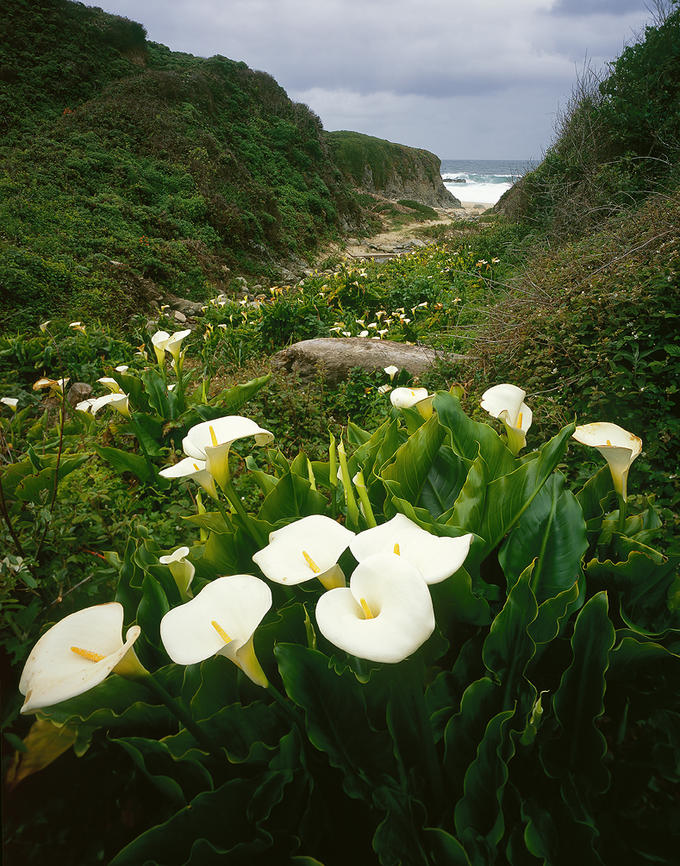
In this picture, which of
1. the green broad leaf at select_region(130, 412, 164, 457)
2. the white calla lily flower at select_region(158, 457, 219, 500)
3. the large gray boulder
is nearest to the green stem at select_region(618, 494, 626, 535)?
the white calla lily flower at select_region(158, 457, 219, 500)

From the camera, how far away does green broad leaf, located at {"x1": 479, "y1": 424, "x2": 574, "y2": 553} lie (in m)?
1.21

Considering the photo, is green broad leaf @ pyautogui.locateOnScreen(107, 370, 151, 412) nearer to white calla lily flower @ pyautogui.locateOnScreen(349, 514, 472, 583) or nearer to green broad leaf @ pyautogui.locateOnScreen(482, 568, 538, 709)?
white calla lily flower @ pyautogui.locateOnScreen(349, 514, 472, 583)

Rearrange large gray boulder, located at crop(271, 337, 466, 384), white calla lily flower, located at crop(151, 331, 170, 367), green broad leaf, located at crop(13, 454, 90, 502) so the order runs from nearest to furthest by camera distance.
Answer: green broad leaf, located at crop(13, 454, 90, 502)
white calla lily flower, located at crop(151, 331, 170, 367)
large gray boulder, located at crop(271, 337, 466, 384)

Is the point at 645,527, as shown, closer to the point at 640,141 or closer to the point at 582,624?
the point at 582,624

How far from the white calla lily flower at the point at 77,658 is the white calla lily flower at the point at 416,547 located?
0.42 m

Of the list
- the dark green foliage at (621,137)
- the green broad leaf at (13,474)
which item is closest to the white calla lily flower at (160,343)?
the green broad leaf at (13,474)

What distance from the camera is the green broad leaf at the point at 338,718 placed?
897 mm

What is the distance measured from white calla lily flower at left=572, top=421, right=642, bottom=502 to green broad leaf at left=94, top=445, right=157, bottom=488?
1.94 meters

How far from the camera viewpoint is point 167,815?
0.94 metres

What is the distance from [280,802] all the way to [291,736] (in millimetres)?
125

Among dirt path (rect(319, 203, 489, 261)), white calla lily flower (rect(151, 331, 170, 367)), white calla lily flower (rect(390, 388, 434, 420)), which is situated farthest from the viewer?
dirt path (rect(319, 203, 489, 261))

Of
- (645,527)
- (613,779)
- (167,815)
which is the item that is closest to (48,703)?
(167,815)

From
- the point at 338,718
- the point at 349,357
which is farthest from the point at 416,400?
the point at 349,357

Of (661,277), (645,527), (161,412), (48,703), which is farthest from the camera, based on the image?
(161,412)
